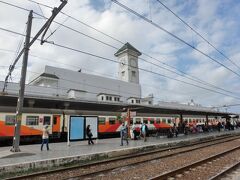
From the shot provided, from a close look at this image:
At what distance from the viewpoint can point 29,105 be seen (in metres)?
22.5

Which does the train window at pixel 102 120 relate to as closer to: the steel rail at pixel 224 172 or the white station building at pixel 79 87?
the white station building at pixel 79 87

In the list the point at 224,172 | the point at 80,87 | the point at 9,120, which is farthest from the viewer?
the point at 80,87

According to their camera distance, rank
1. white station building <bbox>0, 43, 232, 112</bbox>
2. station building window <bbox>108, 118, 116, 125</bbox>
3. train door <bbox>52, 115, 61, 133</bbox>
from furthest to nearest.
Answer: white station building <bbox>0, 43, 232, 112</bbox>, station building window <bbox>108, 118, 116, 125</bbox>, train door <bbox>52, 115, 61, 133</bbox>

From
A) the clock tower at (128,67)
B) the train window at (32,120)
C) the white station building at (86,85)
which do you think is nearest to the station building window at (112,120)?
the train window at (32,120)

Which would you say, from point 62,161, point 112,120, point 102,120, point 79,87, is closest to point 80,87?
point 79,87

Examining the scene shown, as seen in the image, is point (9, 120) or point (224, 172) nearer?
point (224, 172)

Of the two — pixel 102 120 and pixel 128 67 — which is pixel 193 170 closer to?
pixel 102 120

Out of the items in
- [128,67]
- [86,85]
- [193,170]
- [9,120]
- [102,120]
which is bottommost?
[193,170]

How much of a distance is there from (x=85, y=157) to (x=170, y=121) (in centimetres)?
2993

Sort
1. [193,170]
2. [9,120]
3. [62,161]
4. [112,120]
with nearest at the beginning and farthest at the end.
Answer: [193,170]
[62,161]
[9,120]
[112,120]

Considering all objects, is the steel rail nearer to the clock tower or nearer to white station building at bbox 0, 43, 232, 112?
white station building at bbox 0, 43, 232, 112

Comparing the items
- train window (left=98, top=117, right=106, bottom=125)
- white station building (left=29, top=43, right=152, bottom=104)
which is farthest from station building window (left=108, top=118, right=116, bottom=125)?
white station building (left=29, top=43, right=152, bottom=104)

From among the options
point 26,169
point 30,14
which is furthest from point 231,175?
point 30,14

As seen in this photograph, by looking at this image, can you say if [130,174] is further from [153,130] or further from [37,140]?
[153,130]
